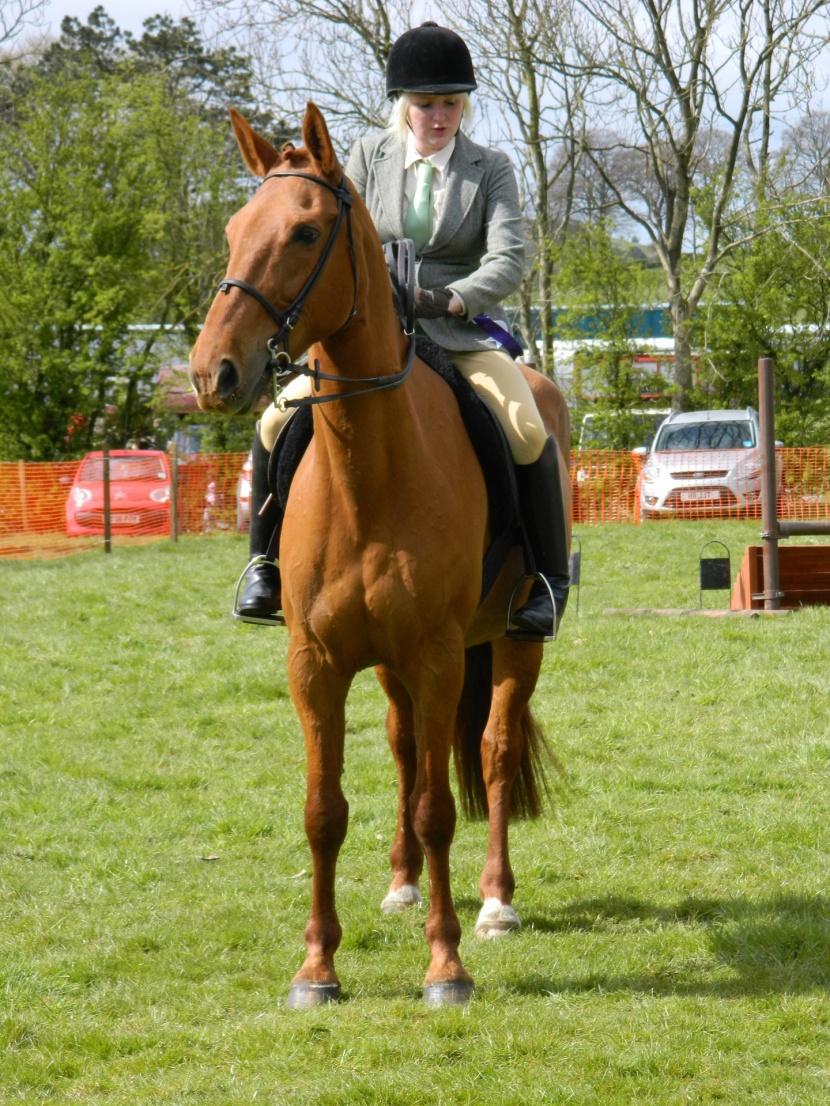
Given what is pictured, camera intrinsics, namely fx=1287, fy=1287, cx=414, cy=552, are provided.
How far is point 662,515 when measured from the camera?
20578mm

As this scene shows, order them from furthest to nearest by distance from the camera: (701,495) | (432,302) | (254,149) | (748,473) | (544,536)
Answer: (701,495) → (748,473) → (544,536) → (432,302) → (254,149)

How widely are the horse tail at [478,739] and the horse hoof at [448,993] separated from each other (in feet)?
4.68

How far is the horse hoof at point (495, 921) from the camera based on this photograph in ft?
17.0

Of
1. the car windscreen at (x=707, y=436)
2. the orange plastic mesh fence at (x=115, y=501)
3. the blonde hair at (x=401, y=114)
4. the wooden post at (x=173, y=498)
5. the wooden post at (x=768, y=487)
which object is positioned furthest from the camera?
the car windscreen at (x=707, y=436)

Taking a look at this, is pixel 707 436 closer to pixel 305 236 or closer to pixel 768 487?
pixel 768 487

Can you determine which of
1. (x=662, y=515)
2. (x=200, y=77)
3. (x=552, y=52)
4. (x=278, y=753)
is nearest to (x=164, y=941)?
(x=278, y=753)

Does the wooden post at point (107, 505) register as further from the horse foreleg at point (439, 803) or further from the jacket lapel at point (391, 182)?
the horse foreleg at point (439, 803)

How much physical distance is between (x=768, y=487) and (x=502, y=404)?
7.32 metres

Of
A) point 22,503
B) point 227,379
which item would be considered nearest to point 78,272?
point 22,503

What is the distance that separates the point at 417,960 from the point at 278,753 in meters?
3.50

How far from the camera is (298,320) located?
3.68 metres

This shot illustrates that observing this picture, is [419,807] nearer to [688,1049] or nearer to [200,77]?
[688,1049]

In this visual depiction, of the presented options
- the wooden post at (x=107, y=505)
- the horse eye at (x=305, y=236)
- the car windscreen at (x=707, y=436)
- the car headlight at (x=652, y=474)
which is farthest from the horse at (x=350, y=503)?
the car windscreen at (x=707, y=436)

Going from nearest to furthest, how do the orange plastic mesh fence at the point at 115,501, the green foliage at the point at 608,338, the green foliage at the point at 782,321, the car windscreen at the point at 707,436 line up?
the orange plastic mesh fence at the point at 115,501 → the car windscreen at the point at 707,436 → the green foliage at the point at 782,321 → the green foliage at the point at 608,338
